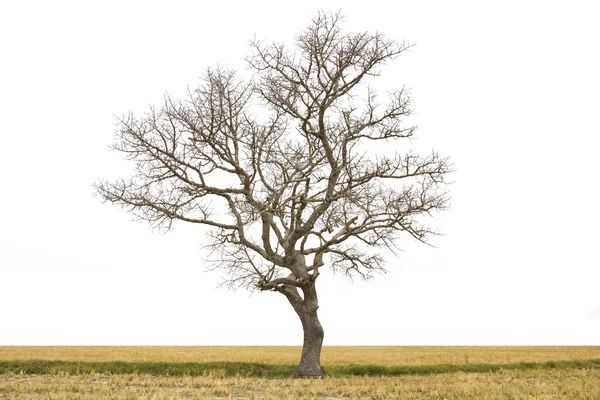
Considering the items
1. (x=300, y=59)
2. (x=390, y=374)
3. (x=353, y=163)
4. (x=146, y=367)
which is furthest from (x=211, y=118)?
(x=390, y=374)

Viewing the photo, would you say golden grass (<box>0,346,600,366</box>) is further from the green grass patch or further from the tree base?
the tree base

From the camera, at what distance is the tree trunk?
2092cm

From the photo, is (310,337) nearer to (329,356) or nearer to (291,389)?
(291,389)

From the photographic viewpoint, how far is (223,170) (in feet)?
71.4

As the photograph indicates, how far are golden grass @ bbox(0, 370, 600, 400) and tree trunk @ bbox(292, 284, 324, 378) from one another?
217 centimetres

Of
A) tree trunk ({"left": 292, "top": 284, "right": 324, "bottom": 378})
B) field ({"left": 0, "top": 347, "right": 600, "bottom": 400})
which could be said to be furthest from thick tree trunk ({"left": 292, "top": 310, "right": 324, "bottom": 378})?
field ({"left": 0, "top": 347, "right": 600, "bottom": 400})

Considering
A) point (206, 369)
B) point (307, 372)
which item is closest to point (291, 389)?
point (307, 372)

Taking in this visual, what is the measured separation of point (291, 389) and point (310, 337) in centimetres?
539

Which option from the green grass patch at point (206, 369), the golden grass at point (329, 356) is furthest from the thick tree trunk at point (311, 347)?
the golden grass at point (329, 356)

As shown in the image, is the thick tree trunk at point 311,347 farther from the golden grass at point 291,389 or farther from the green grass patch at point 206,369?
the golden grass at point 291,389

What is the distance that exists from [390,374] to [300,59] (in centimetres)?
1264

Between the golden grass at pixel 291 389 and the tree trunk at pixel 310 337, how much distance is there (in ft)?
7.11

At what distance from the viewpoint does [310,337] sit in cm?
2127

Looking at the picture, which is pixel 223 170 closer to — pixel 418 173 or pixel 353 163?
pixel 353 163
